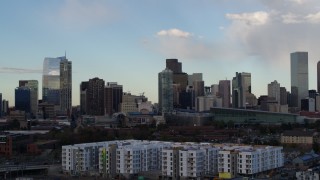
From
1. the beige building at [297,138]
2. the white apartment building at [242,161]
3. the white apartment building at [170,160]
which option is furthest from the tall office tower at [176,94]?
the white apartment building at [242,161]

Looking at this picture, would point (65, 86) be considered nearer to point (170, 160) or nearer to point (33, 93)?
point (33, 93)

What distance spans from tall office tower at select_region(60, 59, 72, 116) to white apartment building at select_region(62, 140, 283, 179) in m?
55.9

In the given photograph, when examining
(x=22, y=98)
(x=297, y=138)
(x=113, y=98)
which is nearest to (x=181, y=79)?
(x=113, y=98)

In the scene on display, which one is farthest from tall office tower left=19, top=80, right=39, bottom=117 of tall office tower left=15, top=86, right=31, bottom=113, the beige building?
the beige building

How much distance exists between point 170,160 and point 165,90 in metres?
48.1

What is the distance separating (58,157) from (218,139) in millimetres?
13732

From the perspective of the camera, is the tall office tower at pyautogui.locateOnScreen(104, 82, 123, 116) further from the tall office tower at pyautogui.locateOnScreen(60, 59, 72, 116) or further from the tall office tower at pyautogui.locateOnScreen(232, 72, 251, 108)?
the tall office tower at pyautogui.locateOnScreen(232, 72, 251, 108)

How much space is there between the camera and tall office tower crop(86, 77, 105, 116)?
7438cm

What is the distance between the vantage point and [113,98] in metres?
75.8

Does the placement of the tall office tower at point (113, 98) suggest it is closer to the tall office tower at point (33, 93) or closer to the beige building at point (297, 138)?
the tall office tower at point (33, 93)

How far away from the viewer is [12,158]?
29359 millimetres

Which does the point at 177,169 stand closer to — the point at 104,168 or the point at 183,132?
the point at 104,168

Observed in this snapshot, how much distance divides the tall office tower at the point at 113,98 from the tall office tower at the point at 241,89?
16.5 m

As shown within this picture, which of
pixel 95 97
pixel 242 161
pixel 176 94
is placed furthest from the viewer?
pixel 176 94
